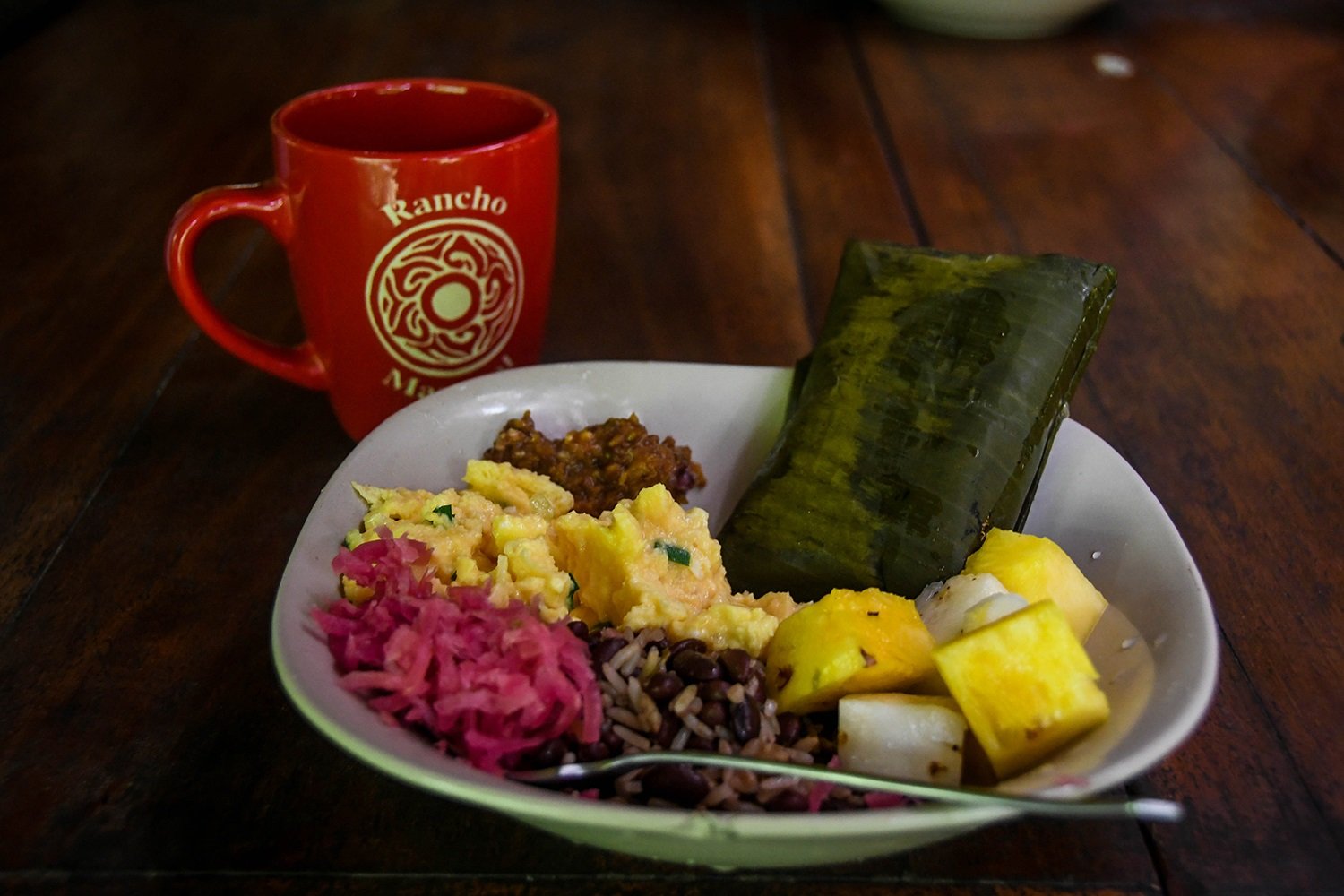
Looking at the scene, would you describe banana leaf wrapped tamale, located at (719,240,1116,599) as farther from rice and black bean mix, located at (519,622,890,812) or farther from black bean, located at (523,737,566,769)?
black bean, located at (523,737,566,769)

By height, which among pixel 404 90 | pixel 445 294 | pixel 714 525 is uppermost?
pixel 404 90

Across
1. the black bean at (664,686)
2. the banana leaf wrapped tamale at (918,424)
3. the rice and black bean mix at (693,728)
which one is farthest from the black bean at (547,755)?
the banana leaf wrapped tamale at (918,424)

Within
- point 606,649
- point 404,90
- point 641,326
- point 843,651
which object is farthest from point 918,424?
point 404,90

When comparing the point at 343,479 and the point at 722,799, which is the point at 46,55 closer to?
the point at 343,479

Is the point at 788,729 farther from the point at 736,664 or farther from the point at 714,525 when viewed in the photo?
the point at 714,525

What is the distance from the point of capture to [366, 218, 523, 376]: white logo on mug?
1.64 meters

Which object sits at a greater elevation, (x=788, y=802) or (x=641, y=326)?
(x=788, y=802)

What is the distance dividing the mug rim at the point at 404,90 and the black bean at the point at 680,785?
89 centimetres

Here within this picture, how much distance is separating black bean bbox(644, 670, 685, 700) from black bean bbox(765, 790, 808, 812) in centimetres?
16

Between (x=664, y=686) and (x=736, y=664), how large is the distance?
0.08m

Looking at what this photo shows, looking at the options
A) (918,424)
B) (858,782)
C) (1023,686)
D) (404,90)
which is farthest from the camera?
(404,90)

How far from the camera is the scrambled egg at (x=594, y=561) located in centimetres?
131

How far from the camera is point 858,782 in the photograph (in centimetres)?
102

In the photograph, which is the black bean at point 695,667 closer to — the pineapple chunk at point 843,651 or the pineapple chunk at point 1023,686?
the pineapple chunk at point 843,651
